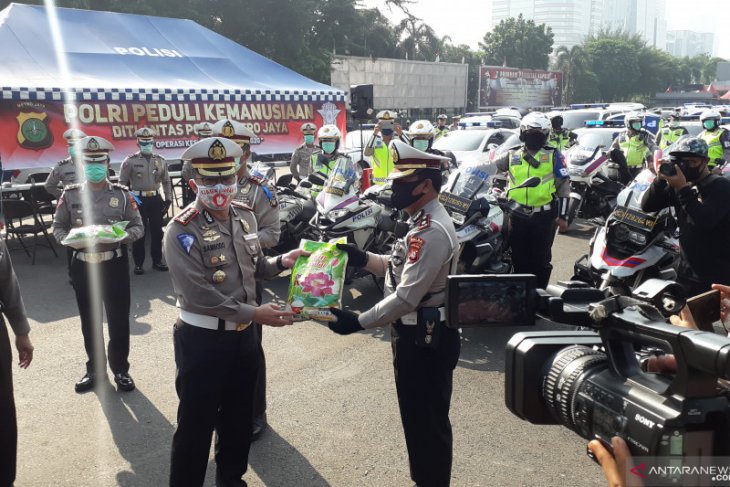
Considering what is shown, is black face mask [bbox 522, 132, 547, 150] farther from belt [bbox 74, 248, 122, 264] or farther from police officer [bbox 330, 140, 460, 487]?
belt [bbox 74, 248, 122, 264]

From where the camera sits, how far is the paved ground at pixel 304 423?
12.2 ft

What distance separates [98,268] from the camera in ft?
15.8

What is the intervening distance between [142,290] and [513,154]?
476 cm

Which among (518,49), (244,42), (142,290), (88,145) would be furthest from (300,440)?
(518,49)

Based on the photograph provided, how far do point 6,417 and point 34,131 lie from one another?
956cm

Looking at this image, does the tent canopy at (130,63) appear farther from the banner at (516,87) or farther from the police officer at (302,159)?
the banner at (516,87)

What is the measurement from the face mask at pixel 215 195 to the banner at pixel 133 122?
9.31m

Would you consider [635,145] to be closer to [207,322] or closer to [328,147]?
[328,147]

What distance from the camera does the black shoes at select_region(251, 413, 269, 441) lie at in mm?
4098

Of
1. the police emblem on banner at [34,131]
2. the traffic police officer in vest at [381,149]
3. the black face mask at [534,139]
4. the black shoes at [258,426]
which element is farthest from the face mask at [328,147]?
the police emblem on banner at [34,131]

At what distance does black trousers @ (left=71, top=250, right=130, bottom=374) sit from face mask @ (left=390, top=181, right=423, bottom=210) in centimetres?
275

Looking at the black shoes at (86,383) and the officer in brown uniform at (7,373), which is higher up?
the officer in brown uniform at (7,373)

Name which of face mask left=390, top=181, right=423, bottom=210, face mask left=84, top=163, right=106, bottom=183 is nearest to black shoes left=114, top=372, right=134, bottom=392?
face mask left=84, top=163, right=106, bottom=183

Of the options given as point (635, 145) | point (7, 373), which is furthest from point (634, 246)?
point (635, 145)
